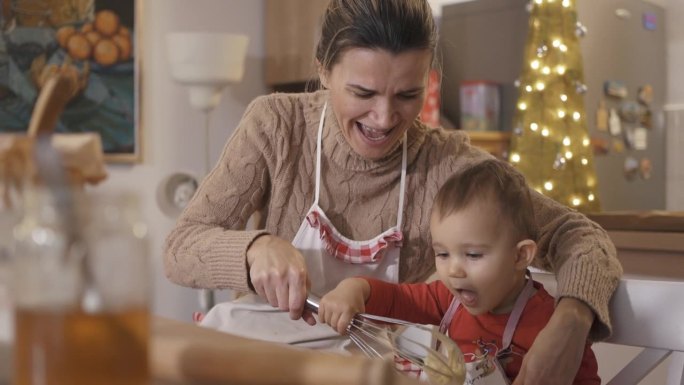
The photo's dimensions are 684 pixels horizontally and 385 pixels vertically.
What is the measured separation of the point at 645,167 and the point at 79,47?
2578mm

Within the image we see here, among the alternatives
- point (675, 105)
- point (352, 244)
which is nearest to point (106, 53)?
point (352, 244)

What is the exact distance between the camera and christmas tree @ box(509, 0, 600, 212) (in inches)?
116

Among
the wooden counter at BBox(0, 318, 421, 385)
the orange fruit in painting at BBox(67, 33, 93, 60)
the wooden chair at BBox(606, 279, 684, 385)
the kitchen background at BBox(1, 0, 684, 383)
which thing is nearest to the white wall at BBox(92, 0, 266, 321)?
the kitchen background at BBox(1, 0, 684, 383)

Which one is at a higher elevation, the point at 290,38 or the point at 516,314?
the point at 290,38

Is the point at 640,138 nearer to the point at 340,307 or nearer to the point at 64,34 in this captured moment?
the point at 64,34

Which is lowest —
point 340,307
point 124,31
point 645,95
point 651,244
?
point 651,244

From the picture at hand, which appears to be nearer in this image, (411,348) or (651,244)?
(411,348)

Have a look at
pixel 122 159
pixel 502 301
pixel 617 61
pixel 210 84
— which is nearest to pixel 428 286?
pixel 502 301

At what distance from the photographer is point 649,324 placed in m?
1.12

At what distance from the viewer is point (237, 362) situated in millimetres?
400

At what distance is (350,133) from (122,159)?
79.1 inches

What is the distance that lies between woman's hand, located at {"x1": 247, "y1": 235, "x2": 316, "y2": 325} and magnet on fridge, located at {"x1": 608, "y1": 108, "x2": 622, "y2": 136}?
8.87 feet

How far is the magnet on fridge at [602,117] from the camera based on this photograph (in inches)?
137

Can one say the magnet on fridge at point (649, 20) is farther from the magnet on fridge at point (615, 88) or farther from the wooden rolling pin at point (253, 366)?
the wooden rolling pin at point (253, 366)
